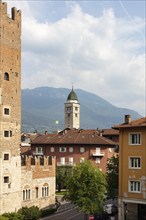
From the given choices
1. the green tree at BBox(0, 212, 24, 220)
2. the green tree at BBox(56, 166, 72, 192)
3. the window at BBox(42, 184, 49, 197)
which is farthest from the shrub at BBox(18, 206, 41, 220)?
the green tree at BBox(56, 166, 72, 192)

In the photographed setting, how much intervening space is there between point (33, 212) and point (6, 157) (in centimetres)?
824

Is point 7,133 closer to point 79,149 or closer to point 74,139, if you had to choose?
point 79,149

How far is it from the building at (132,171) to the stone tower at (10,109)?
14.1m

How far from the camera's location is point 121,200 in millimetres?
51844

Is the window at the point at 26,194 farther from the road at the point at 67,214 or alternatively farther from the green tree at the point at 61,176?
the green tree at the point at 61,176

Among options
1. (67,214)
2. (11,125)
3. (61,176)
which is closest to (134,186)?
(67,214)

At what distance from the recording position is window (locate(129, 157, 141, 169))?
2005 inches

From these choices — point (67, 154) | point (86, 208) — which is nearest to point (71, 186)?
point (86, 208)

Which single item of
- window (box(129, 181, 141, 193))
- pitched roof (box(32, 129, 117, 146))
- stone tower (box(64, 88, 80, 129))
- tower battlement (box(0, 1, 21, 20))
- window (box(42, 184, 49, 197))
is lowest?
window (box(42, 184, 49, 197))

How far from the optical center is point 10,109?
178ft

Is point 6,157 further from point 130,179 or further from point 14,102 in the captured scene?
point 130,179

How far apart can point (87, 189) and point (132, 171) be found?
20.2 ft

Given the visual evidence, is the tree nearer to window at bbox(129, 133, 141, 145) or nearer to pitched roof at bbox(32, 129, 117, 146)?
window at bbox(129, 133, 141, 145)

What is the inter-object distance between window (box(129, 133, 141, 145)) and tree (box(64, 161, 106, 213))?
5977 millimetres
